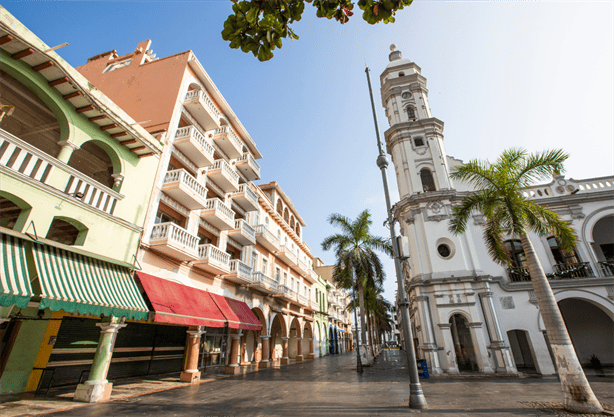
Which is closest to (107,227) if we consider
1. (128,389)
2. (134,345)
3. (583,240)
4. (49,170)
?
(49,170)

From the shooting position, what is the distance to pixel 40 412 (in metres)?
7.26

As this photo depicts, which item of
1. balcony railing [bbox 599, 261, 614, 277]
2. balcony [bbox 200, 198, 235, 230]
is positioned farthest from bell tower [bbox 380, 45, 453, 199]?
balcony [bbox 200, 198, 235, 230]

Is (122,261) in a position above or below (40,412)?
above

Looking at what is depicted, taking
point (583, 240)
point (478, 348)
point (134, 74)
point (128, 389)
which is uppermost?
point (134, 74)

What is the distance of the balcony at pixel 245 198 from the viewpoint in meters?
20.0

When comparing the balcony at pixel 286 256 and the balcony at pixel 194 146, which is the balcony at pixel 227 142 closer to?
the balcony at pixel 194 146

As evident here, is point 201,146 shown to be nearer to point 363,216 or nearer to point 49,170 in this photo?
point 49,170

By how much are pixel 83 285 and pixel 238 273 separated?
9120mm

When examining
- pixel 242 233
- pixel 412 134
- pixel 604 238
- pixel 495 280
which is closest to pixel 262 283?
pixel 242 233

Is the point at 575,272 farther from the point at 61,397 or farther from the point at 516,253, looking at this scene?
the point at 61,397

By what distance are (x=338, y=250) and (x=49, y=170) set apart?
20123mm

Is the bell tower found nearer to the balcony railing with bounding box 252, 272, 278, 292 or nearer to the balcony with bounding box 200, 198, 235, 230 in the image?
the balcony railing with bounding box 252, 272, 278, 292

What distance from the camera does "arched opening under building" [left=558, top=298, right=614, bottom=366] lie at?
17438mm

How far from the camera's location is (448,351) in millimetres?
16641
